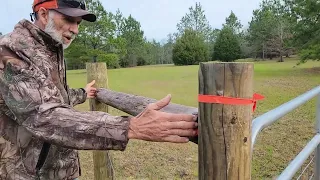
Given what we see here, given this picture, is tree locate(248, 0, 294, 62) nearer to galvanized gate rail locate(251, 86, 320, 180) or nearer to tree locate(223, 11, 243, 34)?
tree locate(223, 11, 243, 34)

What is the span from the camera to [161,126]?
91cm

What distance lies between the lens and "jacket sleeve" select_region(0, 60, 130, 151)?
94 cm

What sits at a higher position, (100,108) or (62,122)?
(62,122)

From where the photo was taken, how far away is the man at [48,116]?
93 centimetres

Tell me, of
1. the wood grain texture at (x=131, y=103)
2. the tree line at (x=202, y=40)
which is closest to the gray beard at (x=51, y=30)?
the wood grain texture at (x=131, y=103)

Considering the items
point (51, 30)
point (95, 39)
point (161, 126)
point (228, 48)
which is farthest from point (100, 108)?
point (228, 48)

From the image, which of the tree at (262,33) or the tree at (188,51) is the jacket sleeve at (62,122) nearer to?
the tree at (188,51)

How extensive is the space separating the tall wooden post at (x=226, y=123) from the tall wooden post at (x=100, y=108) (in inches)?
61.3

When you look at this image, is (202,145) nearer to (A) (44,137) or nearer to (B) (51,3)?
(A) (44,137)

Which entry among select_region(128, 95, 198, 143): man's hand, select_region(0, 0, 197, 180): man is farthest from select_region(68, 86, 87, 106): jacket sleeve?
select_region(128, 95, 198, 143): man's hand

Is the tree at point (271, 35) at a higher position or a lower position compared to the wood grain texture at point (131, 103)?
higher

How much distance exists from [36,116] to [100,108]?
1410 mm

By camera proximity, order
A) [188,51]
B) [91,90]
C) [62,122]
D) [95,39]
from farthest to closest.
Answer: [188,51] → [95,39] → [91,90] → [62,122]

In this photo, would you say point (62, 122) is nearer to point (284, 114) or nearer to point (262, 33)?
point (284, 114)
